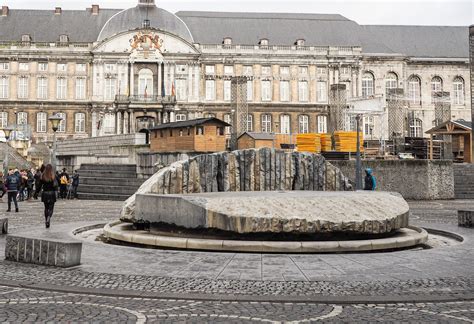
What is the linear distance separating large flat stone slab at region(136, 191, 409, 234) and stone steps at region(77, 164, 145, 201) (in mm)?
15618

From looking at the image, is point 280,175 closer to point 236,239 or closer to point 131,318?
point 236,239

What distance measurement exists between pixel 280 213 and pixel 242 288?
8.65ft

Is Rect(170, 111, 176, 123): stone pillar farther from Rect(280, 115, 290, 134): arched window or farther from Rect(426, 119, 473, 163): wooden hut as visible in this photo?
Rect(426, 119, 473, 163): wooden hut

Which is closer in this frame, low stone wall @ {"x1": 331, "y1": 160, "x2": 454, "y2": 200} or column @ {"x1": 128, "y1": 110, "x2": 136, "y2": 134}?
low stone wall @ {"x1": 331, "y1": 160, "x2": 454, "y2": 200}

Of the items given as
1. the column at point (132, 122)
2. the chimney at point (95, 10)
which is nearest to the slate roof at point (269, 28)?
the chimney at point (95, 10)

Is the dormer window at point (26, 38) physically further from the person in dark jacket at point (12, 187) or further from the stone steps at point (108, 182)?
the person in dark jacket at point (12, 187)

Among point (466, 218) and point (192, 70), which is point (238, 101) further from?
point (192, 70)

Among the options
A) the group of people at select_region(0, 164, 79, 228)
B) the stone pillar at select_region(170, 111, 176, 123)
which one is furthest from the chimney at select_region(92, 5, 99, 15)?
the group of people at select_region(0, 164, 79, 228)

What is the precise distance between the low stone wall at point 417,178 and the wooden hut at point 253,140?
22.4ft

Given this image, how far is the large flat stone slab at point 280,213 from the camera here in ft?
28.3

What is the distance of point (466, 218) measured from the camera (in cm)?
1254

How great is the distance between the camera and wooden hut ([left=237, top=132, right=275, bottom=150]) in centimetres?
2839

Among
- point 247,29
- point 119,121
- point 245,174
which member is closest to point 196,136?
point 245,174

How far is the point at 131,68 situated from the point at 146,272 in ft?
169
